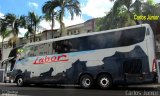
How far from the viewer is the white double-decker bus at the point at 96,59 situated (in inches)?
723

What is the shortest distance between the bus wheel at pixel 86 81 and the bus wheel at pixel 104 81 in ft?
1.98

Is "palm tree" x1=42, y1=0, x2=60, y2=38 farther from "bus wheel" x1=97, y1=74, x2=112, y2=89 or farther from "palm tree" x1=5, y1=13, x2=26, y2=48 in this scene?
"bus wheel" x1=97, y1=74, x2=112, y2=89

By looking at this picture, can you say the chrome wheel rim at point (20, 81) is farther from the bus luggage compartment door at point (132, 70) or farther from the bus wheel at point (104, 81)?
the bus luggage compartment door at point (132, 70)

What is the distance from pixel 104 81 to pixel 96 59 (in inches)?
60.0

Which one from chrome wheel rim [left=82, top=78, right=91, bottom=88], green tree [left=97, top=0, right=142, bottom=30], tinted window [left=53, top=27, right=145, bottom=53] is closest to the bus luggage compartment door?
tinted window [left=53, top=27, right=145, bottom=53]

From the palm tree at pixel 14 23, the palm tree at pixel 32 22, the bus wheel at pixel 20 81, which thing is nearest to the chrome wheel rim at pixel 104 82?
the bus wheel at pixel 20 81

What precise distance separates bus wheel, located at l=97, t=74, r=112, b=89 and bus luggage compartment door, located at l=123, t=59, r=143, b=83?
1.07 meters

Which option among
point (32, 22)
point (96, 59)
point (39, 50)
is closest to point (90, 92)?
point (96, 59)

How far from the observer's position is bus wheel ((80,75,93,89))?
20.4 m

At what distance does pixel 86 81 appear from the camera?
20.8 meters

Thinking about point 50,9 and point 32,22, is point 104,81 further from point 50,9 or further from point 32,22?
point 32,22

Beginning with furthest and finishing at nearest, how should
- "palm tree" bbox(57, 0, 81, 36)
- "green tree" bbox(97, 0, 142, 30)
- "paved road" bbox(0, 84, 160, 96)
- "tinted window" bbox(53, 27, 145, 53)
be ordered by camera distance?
"palm tree" bbox(57, 0, 81, 36)
"green tree" bbox(97, 0, 142, 30)
"tinted window" bbox(53, 27, 145, 53)
"paved road" bbox(0, 84, 160, 96)

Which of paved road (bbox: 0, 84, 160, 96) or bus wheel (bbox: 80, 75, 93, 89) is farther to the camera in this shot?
bus wheel (bbox: 80, 75, 93, 89)

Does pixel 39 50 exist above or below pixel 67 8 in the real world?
below
